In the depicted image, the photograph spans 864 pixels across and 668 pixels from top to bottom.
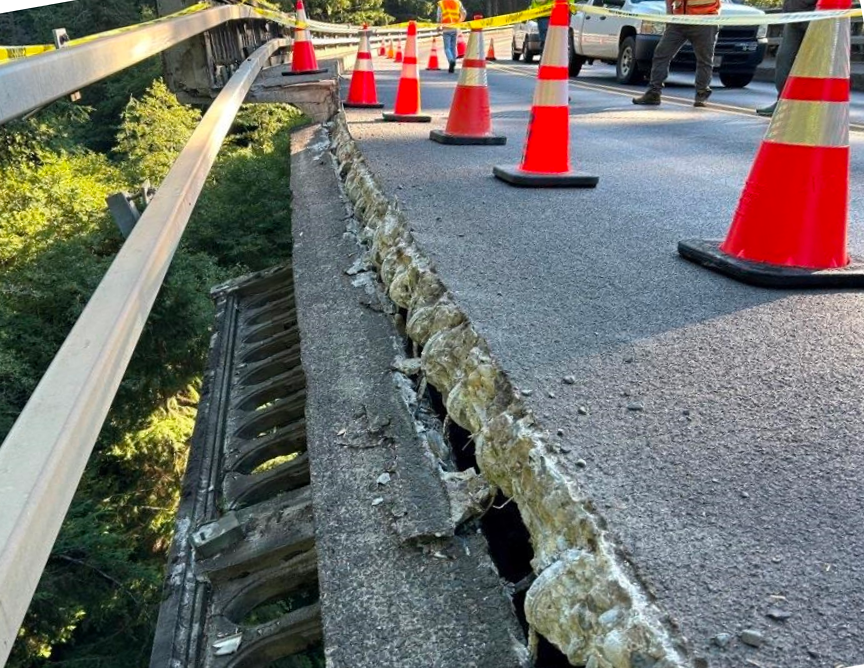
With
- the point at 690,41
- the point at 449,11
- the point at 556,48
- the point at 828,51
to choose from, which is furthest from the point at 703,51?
the point at 449,11

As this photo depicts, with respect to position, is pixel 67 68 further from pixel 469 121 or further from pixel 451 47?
pixel 451 47

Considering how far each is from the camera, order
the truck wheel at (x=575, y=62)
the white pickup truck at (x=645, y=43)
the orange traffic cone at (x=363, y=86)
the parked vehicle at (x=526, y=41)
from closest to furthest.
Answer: the orange traffic cone at (x=363, y=86), the white pickup truck at (x=645, y=43), the truck wheel at (x=575, y=62), the parked vehicle at (x=526, y=41)

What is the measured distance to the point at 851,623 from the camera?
48.1 inches

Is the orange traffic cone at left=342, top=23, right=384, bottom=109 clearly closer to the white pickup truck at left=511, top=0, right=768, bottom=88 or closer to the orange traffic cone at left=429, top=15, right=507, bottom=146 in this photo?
the orange traffic cone at left=429, top=15, right=507, bottom=146

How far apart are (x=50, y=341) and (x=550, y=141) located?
7369 millimetres

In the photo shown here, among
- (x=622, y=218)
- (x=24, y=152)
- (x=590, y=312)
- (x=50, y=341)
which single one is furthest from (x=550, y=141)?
(x=24, y=152)

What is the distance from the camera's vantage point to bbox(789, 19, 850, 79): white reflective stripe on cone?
2.84m

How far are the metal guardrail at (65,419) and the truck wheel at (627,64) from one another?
512 inches

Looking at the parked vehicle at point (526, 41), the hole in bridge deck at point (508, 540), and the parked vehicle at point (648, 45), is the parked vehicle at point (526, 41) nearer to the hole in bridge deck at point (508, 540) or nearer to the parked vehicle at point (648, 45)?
the parked vehicle at point (648, 45)

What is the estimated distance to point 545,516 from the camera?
4.91 feet

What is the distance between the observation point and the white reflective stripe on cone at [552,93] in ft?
14.6

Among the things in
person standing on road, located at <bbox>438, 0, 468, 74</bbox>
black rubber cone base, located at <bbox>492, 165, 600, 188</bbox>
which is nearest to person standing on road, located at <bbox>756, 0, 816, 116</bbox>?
black rubber cone base, located at <bbox>492, 165, 600, 188</bbox>

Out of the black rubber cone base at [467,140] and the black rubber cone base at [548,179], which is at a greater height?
the black rubber cone base at [548,179]

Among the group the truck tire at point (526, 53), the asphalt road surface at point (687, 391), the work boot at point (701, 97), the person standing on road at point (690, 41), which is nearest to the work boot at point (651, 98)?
the person standing on road at point (690, 41)
